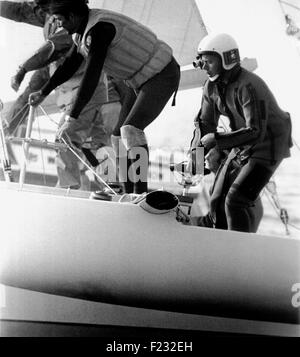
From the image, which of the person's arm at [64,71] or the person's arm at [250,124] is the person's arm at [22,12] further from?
the person's arm at [250,124]

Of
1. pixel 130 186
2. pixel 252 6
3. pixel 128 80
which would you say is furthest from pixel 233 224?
pixel 252 6

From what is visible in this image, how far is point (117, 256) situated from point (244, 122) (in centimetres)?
76

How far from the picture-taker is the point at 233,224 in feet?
8.65

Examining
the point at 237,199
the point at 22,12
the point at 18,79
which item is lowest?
the point at 237,199

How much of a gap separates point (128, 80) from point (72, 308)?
76cm

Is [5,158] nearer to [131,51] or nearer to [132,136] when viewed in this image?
[132,136]

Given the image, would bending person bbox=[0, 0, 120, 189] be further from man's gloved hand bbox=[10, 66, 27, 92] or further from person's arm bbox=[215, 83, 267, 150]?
person's arm bbox=[215, 83, 267, 150]

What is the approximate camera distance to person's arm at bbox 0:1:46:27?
328 cm

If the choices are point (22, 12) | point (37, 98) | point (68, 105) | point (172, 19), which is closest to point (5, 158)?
point (37, 98)

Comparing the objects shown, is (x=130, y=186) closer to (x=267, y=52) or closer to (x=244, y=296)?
(x=244, y=296)

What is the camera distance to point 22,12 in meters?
3.29

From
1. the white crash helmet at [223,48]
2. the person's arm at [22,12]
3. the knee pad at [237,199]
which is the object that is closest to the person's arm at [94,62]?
the white crash helmet at [223,48]

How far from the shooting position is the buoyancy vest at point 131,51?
2406 mm

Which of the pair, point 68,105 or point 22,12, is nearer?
point 68,105
